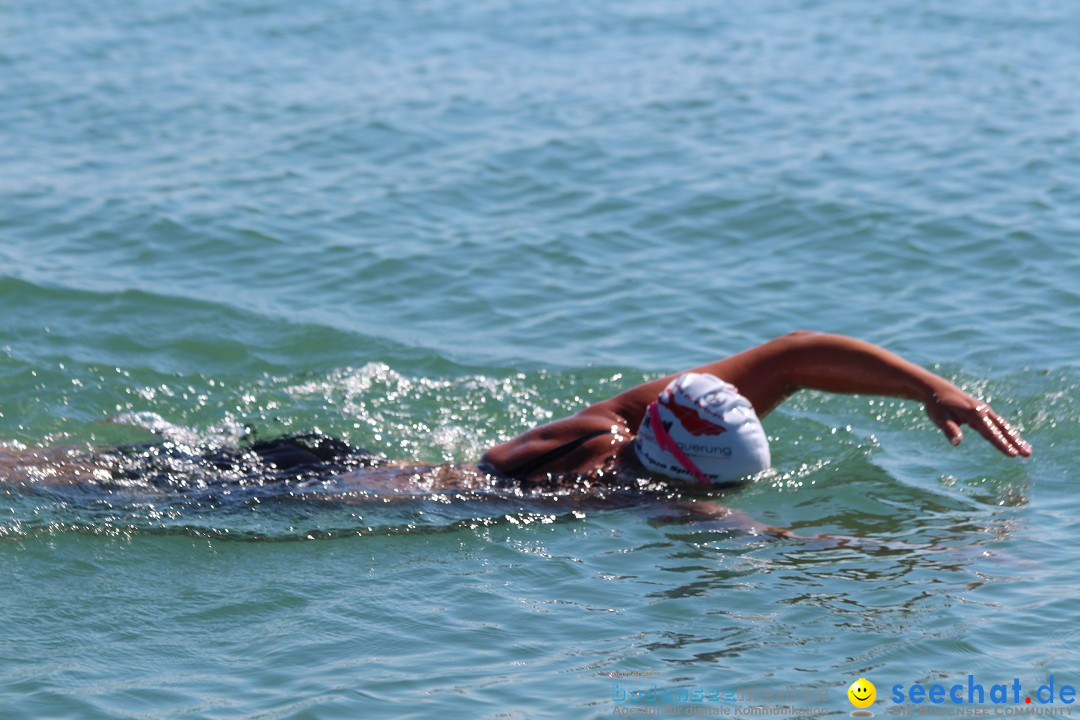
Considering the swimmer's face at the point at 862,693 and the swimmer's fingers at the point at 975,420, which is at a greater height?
the swimmer's fingers at the point at 975,420

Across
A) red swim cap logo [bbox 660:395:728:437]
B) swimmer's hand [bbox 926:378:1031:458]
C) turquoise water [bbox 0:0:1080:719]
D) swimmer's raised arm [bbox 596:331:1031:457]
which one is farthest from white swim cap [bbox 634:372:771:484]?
swimmer's hand [bbox 926:378:1031:458]

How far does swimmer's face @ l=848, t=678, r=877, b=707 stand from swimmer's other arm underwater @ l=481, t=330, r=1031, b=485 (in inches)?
58.5

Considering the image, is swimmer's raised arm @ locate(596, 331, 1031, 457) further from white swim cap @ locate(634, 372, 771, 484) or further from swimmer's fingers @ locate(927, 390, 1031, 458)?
white swim cap @ locate(634, 372, 771, 484)

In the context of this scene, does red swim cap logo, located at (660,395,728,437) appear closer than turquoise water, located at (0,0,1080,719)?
No

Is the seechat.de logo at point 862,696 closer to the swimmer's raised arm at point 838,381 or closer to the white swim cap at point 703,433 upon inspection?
the swimmer's raised arm at point 838,381

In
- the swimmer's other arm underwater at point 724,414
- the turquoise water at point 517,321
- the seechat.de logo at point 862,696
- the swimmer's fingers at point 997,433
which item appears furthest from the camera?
the swimmer's other arm underwater at point 724,414

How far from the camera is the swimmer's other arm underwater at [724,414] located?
6746 millimetres

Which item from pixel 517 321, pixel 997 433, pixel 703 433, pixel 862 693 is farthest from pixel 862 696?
pixel 517 321

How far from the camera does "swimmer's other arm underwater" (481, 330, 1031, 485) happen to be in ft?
22.1

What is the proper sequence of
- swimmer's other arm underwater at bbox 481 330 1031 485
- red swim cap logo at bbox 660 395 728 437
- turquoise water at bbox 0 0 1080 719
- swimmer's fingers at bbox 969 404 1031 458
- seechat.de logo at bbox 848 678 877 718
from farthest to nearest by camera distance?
red swim cap logo at bbox 660 395 728 437, swimmer's other arm underwater at bbox 481 330 1031 485, swimmer's fingers at bbox 969 404 1031 458, turquoise water at bbox 0 0 1080 719, seechat.de logo at bbox 848 678 877 718

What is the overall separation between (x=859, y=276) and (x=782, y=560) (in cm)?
513

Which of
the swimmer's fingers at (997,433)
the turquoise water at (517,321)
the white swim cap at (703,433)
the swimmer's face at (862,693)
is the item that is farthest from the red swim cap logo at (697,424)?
the swimmer's face at (862,693)

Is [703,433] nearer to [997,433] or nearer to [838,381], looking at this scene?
[838,381]

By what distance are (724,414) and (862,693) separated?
1781mm
